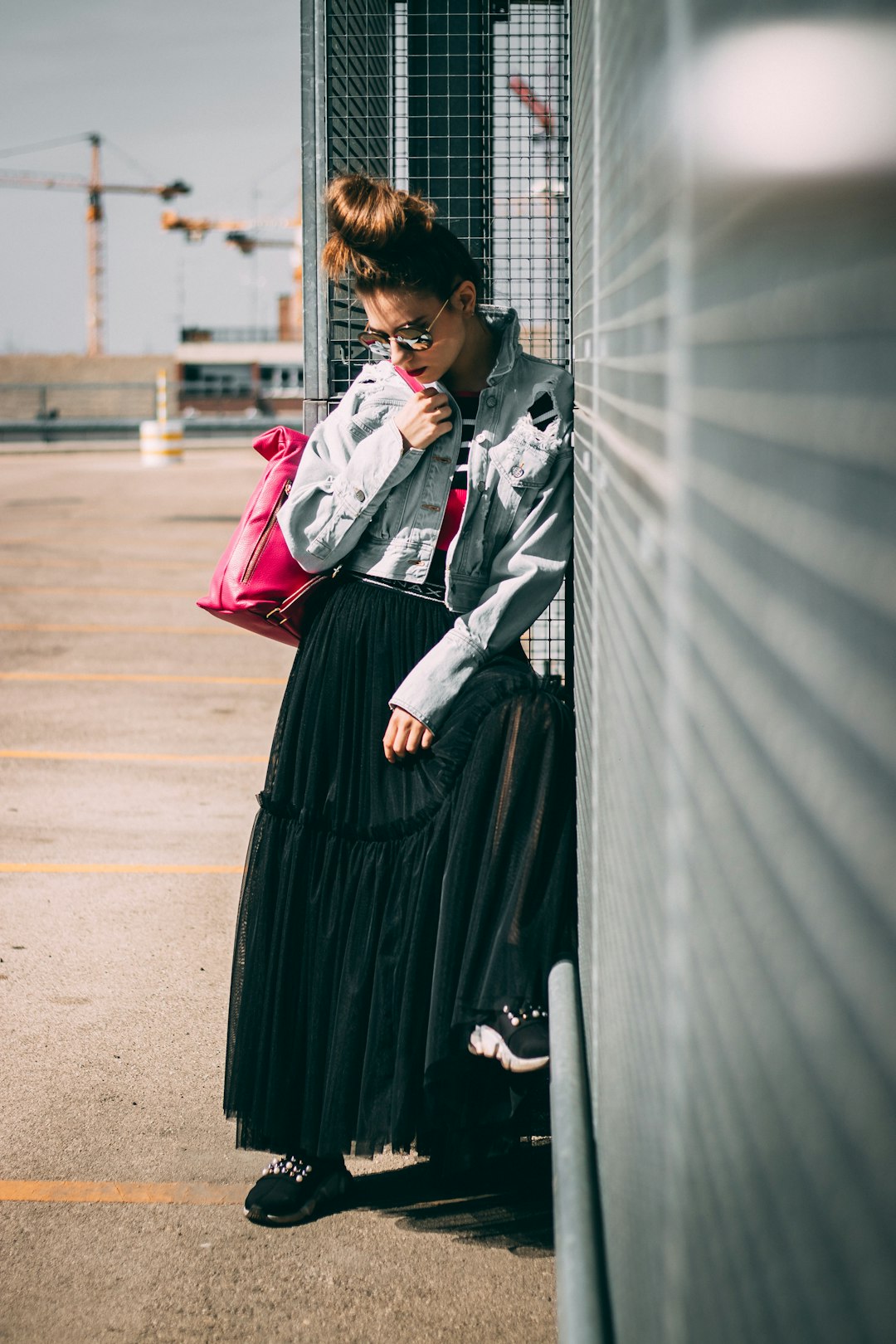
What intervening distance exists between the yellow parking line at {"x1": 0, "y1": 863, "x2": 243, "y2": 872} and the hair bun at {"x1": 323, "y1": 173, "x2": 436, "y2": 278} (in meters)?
2.63

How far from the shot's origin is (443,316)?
8.14ft

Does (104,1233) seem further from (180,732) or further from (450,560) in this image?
(180,732)

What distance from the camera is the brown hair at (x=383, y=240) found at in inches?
94.1

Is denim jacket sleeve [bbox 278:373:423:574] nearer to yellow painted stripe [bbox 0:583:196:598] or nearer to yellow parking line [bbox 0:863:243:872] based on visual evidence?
yellow parking line [bbox 0:863:243:872]

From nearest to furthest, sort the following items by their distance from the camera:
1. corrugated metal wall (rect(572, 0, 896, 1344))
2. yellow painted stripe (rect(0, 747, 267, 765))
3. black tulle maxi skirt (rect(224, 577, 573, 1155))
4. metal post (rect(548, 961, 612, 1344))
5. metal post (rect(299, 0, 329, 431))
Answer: corrugated metal wall (rect(572, 0, 896, 1344)) → metal post (rect(548, 961, 612, 1344)) → black tulle maxi skirt (rect(224, 577, 573, 1155)) → metal post (rect(299, 0, 329, 431)) → yellow painted stripe (rect(0, 747, 267, 765))

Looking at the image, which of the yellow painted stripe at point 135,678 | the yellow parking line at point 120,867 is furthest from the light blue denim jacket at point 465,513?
the yellow painted stripe at point 135,678

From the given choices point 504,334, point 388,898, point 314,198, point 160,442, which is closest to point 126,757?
point 314,198

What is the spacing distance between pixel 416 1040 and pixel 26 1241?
31.9 inches

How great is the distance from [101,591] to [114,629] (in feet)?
5.23

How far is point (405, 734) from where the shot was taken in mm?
2467

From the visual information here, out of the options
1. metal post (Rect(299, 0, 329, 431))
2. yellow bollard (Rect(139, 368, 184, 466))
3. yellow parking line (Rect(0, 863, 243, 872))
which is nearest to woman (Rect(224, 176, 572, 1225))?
metal post (Rect(299, 0, 329, 431))

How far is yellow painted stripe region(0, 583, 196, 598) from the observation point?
33.9 feet

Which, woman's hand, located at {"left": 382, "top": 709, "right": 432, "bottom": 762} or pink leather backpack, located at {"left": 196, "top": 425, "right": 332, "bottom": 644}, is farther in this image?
pink leather backpack, located at {"left": 196, "top": 425, "right": 332, "bottom": 644}

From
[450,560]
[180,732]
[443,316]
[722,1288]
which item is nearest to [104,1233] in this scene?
[450,560]
